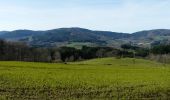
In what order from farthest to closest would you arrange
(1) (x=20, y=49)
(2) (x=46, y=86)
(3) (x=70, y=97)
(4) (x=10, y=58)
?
(1) (x=20, y=49)
(4) (x=10, y=58)
(2) (x=46, y=86)
(3) (x=70, y=97)

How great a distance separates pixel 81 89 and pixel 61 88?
1951 millimetres

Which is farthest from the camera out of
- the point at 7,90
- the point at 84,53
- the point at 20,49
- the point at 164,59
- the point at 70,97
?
the point at 84,53

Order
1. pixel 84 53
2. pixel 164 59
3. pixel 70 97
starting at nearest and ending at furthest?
pixel 70 97 < pixel 164 59 < pixel 84 53

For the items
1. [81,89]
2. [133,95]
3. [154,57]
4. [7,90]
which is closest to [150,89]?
[133,95]

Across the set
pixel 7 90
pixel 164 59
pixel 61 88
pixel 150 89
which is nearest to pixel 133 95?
pixel 150 89

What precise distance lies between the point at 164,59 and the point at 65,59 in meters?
44.2

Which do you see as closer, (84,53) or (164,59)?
(164,59)

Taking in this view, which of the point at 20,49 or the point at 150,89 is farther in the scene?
the point at 20,49

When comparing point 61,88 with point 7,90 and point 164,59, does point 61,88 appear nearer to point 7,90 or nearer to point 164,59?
point 7,90

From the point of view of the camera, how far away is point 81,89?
35688 millimetres

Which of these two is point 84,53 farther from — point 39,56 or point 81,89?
point 81,89

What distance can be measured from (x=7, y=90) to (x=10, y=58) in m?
107

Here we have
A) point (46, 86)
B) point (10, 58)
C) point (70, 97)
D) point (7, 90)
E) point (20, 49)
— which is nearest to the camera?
point (70, 97)

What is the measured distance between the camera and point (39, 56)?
156 m
